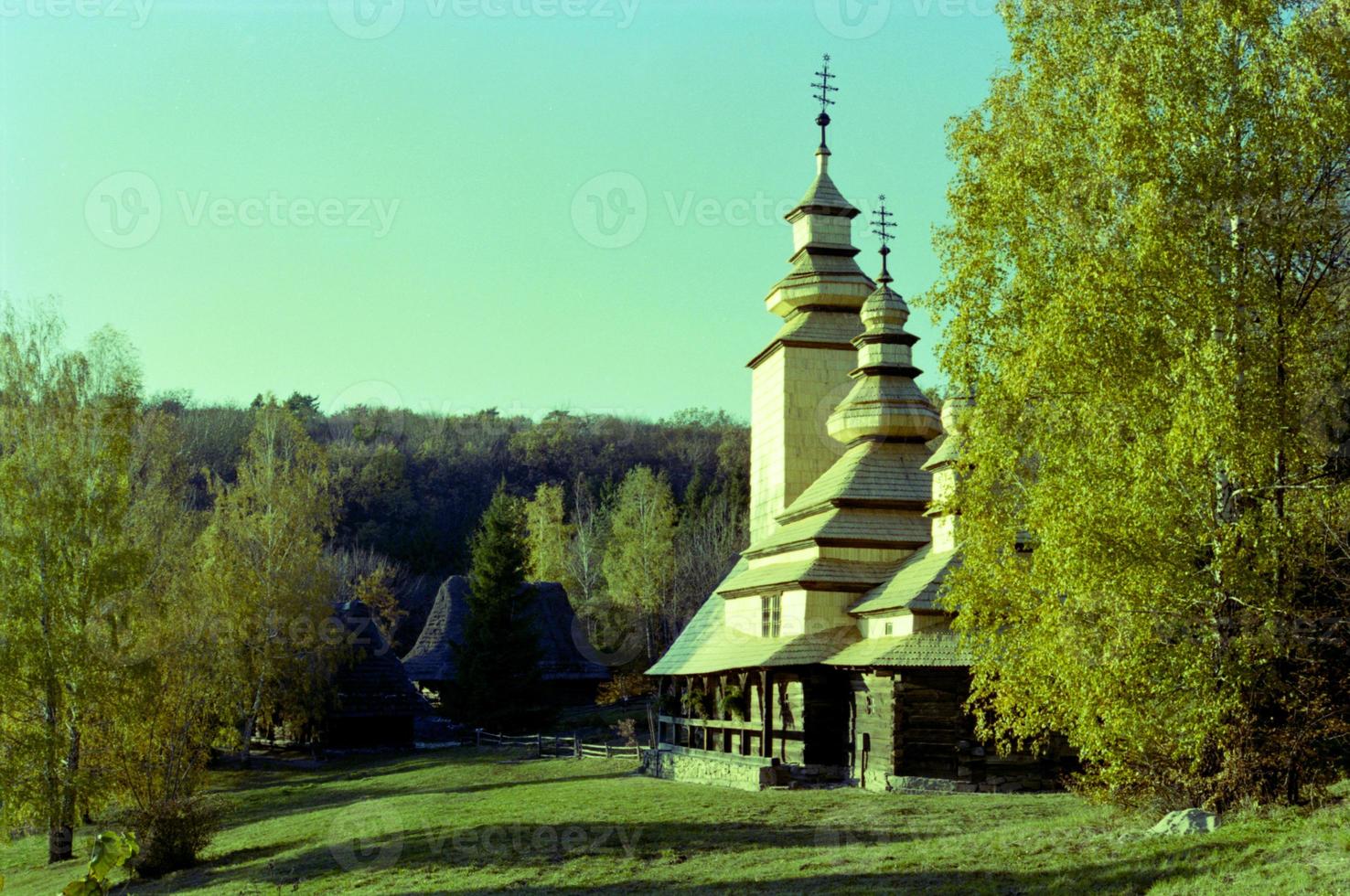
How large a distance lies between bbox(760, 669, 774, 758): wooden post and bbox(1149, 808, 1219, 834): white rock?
1351 centimetres

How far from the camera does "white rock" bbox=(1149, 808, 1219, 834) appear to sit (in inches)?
526

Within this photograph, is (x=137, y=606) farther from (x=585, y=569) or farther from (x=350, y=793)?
(x=585, y=569)

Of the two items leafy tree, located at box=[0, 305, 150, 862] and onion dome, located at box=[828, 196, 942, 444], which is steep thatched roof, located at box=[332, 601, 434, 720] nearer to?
leafy tree, located at box=[0, 305, 150, 862]

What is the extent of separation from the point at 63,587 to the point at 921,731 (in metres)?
17.6

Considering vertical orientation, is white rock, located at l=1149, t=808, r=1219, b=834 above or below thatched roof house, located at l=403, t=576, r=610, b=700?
below

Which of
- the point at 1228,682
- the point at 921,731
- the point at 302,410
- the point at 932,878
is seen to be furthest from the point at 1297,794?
the point at 302,410

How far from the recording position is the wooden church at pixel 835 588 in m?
23.6

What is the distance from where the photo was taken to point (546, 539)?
224 ft

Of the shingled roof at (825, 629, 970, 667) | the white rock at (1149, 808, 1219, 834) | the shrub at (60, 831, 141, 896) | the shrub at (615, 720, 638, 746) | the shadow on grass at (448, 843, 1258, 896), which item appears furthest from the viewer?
the shrub at (615, 720, 638, 746)

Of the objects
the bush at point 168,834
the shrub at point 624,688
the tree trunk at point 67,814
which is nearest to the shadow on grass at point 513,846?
the bush at point 168,834

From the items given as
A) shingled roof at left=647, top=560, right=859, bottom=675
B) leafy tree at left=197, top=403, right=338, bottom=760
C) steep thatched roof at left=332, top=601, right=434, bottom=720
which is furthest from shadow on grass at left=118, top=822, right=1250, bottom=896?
steep thatched roof at left=332, top=601, right=434, bottom=720

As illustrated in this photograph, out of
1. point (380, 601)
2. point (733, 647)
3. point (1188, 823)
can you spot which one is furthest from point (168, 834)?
point (380, 601)

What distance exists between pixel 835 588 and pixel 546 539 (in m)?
42.5

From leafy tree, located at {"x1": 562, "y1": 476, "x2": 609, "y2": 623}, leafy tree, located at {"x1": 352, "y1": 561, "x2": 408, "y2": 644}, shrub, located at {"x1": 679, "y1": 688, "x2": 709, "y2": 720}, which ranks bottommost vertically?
shrub, located at {"x1": 679, "y1": 688, "x2": 709, "y2": 720}
